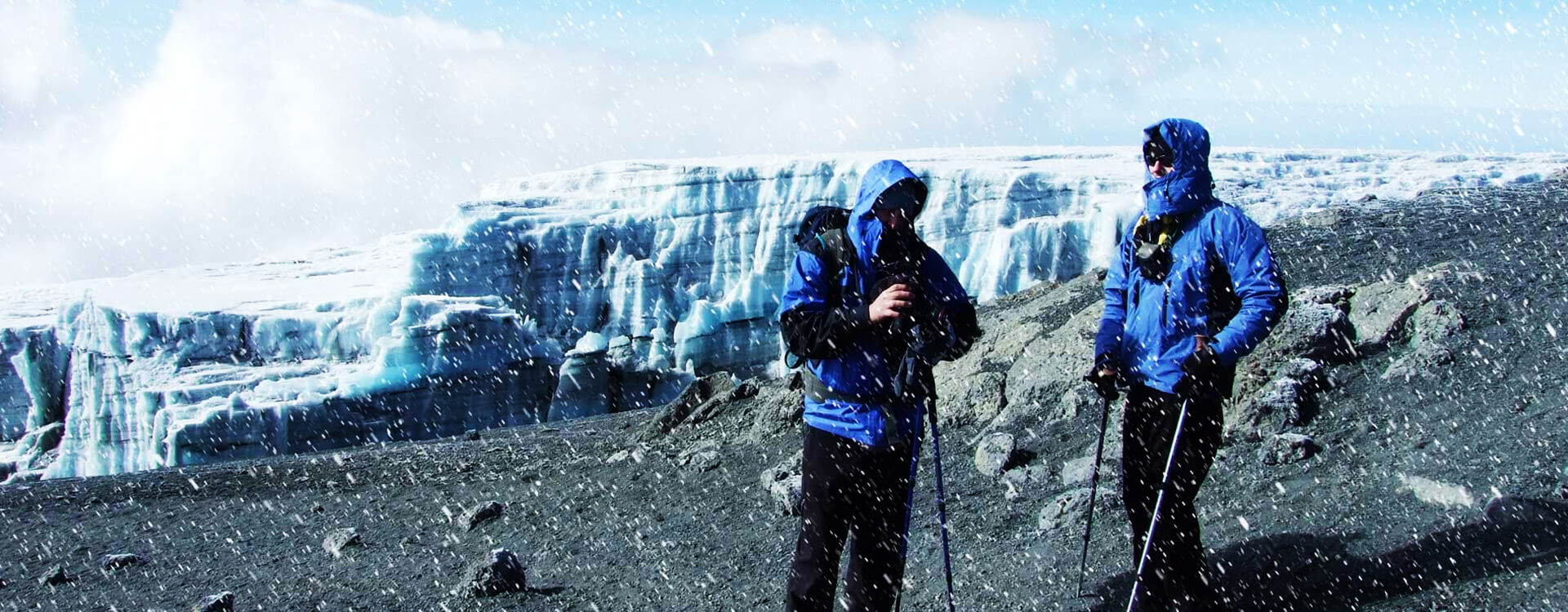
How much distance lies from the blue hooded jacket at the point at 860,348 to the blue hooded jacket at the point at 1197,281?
73 cm

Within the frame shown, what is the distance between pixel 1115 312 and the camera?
3.23 metres

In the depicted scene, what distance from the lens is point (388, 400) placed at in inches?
851

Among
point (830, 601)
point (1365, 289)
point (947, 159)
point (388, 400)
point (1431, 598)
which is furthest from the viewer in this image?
point (947, 159)

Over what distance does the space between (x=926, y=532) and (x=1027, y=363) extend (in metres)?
2.50

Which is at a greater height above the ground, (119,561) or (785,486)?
(785,486)

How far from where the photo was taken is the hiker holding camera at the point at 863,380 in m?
2.67

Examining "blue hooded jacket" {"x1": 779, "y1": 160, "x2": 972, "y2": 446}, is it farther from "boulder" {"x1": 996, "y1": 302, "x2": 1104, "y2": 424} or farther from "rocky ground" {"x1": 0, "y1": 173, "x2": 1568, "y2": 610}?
"boulder" {"x1": 996, "y1": 302, "x2": 1104, "y2": 424}

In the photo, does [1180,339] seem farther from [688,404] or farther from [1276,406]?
[688,404]

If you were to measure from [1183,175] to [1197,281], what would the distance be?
324mm

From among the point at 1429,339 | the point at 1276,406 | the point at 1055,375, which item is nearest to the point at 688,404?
the point at 1055,375

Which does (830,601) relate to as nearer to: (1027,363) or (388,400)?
(1027,363)

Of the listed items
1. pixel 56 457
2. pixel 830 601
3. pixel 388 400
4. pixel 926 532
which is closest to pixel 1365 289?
pixel 926 532

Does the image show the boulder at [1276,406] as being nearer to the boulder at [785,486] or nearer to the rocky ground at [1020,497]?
the rocky ground at [1020,497]

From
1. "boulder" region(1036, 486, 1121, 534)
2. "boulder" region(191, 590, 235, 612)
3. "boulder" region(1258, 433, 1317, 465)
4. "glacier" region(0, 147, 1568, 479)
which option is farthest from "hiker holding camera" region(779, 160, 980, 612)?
A: "glacier" region(0, 147, 1568, 479)
